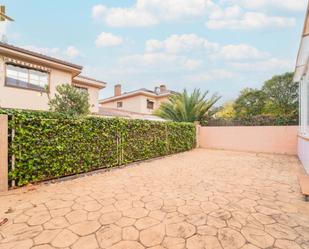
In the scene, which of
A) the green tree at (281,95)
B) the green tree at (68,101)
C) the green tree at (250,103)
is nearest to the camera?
the green tree at (68,101)

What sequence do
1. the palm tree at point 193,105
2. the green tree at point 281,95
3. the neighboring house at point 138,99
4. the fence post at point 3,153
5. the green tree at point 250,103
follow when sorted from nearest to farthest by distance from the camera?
the fence post at point 3,153 → the palm tree at point 193,105 → the green tree at point 281,95 → the green tree at point 250,103 → the neighboring house at point 138,99

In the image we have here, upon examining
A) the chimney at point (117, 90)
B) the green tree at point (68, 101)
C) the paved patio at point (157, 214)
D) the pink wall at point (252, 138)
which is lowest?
the paved patio at point (157, 214)

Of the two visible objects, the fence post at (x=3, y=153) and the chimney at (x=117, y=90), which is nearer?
the fence post at (x=3, y=153)

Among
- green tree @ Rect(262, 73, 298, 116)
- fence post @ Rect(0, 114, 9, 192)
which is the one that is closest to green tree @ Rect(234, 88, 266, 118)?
green tree @ Rect(262, 73, 298, 116)

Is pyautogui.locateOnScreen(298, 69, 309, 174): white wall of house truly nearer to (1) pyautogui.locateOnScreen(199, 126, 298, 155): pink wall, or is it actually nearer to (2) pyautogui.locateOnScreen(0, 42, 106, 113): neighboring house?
(1) pyautogui.locateOnScreen(199, 126, 298, 155): pink wall

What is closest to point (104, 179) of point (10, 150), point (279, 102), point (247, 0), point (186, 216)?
point (10, 150)

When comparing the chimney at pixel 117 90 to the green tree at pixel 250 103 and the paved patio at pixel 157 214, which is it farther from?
the paved patio at pixel 157 214

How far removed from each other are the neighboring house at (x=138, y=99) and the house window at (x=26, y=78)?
35.4 ft

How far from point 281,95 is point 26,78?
20135mm

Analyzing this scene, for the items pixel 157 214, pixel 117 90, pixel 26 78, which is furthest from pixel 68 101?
pixel 117 90

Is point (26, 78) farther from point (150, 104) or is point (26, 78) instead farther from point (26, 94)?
point (150, 104)

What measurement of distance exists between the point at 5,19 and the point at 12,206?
33.9 feet

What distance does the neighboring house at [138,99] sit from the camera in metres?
21.5

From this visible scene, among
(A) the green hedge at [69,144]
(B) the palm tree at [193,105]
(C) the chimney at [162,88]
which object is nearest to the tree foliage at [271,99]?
(B) the palm tree at [193,105]
